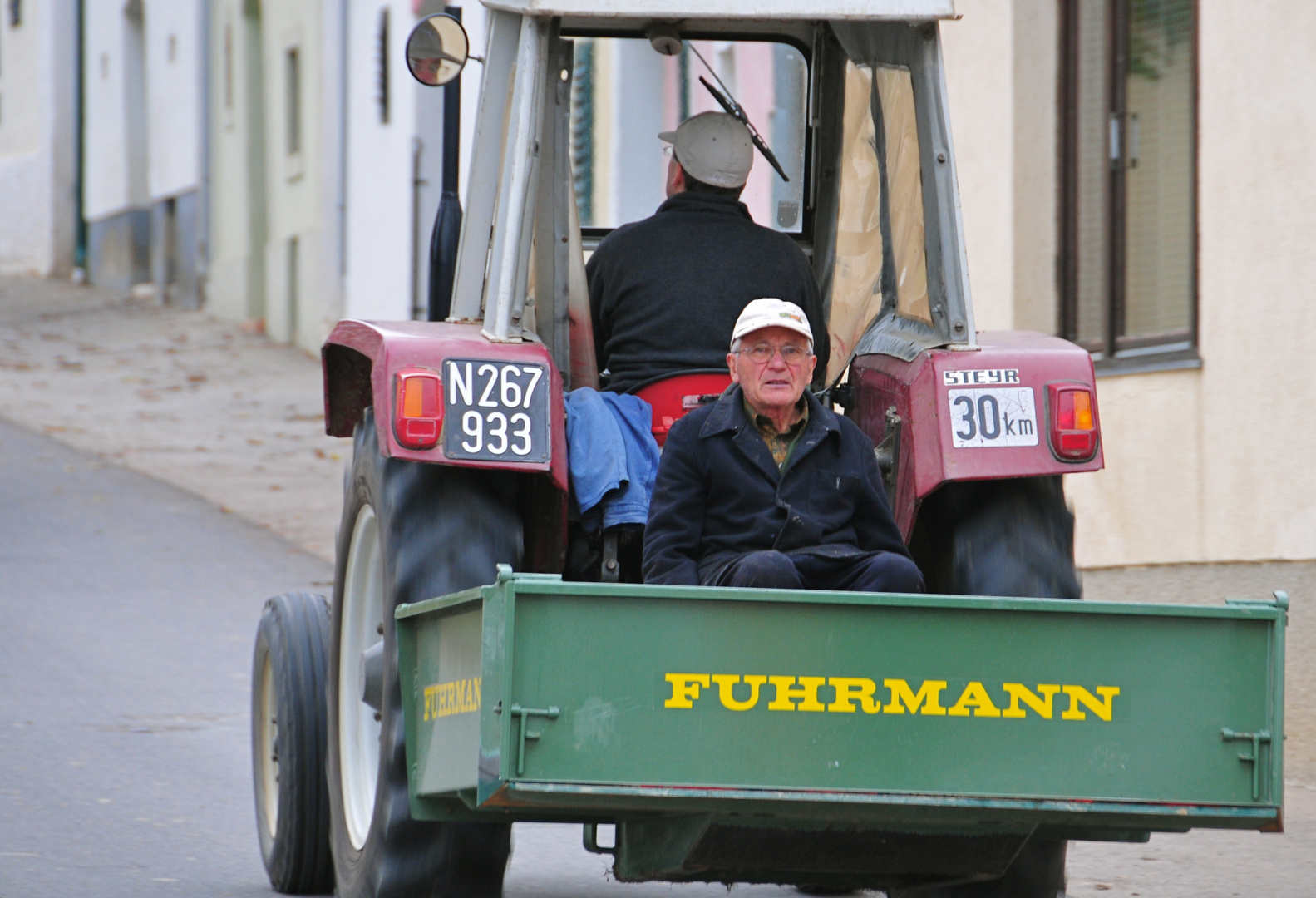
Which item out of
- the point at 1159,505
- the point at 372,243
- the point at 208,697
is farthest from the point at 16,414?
the point at 1159,505

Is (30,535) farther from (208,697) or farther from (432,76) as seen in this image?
(432,76)

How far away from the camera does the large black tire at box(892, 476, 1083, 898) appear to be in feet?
17.4

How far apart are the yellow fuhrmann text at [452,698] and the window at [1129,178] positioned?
623 centimetres

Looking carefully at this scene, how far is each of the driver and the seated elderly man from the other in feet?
1.67

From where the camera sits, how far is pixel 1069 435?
210 inches

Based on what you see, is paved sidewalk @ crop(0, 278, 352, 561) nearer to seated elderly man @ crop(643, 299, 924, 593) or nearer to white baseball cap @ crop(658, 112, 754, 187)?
white baseball cap @ crop(658, 112, 754, 187)

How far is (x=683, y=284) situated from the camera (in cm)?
596

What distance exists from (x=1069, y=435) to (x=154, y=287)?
28.7m

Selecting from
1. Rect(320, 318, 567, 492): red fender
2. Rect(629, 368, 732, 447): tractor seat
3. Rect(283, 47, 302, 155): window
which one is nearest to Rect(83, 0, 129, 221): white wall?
Rect(283, 47, 302, 155): window

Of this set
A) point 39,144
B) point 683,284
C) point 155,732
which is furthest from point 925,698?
point 39,144

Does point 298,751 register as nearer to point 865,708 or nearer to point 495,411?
point 495,411

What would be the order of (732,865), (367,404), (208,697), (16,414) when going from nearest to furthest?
(732,865) → (367,404) → (208,697) → (16,414)

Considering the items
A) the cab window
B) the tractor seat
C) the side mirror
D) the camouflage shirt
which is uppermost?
the side mirror

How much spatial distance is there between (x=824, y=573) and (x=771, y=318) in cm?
61
